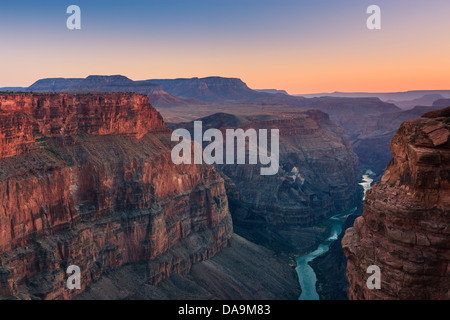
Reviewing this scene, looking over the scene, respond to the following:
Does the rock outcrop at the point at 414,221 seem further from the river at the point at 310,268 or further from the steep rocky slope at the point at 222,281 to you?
the river at the point at 310,268

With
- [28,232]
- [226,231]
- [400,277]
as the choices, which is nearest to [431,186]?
[400,277]

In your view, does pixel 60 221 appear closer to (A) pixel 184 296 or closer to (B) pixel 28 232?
(B) pixel 28 232

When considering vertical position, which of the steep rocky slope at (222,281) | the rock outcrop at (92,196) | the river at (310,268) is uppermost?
the rock outcrop at (92,196)

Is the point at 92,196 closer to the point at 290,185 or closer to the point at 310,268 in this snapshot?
the point at 310,268

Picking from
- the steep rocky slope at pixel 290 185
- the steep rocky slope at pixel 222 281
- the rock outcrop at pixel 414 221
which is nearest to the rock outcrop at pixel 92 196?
the steep rocky slope at pixel 222 281

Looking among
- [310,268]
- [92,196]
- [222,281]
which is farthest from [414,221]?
[310,268]
